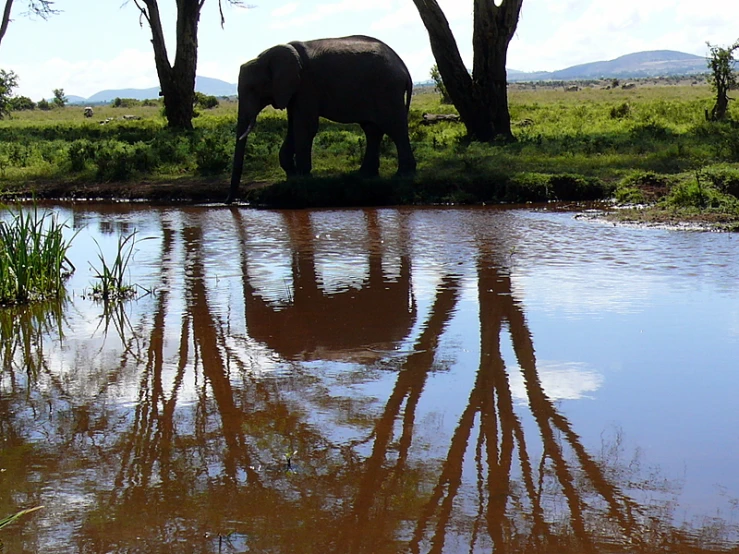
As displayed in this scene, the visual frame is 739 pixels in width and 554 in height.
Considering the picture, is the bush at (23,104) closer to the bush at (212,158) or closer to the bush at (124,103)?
the bush at (124,103)

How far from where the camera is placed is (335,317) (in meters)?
6.89

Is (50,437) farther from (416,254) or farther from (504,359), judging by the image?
(416,254)

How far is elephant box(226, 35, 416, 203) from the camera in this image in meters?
14.1

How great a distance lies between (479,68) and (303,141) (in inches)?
202

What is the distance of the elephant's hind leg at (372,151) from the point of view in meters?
14.7

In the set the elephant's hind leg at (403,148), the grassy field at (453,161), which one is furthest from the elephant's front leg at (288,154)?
the elephant's hind leg at (403,148)

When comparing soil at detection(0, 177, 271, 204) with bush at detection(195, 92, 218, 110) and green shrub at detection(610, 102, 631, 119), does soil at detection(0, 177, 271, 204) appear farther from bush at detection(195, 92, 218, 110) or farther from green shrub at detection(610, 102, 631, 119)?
bush at detection(195, 92, 218, 110)

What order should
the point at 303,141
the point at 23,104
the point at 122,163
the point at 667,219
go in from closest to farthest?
the point at 667,219 → the point at 303,141 → the point at 122,163 → the point at 23,104

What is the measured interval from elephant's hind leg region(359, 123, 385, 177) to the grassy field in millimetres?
185

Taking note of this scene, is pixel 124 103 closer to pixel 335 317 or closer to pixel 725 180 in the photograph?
pixel 725 180

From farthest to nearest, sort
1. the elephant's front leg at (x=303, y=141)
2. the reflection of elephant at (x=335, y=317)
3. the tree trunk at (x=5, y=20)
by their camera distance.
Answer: the elephant's front leg at (x=303, y=141), the tree trunk at (x=5, y=20), the reflection of elephant at (x=335, y=317)

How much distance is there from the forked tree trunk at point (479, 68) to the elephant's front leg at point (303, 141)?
4638 mm

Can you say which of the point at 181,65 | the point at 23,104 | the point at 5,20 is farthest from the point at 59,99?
the point at 5,20

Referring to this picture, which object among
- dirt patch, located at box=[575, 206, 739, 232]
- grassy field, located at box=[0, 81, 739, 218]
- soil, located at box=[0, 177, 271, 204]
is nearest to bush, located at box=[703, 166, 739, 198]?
grassy field, located at box=[0, 81, 739, 218]
